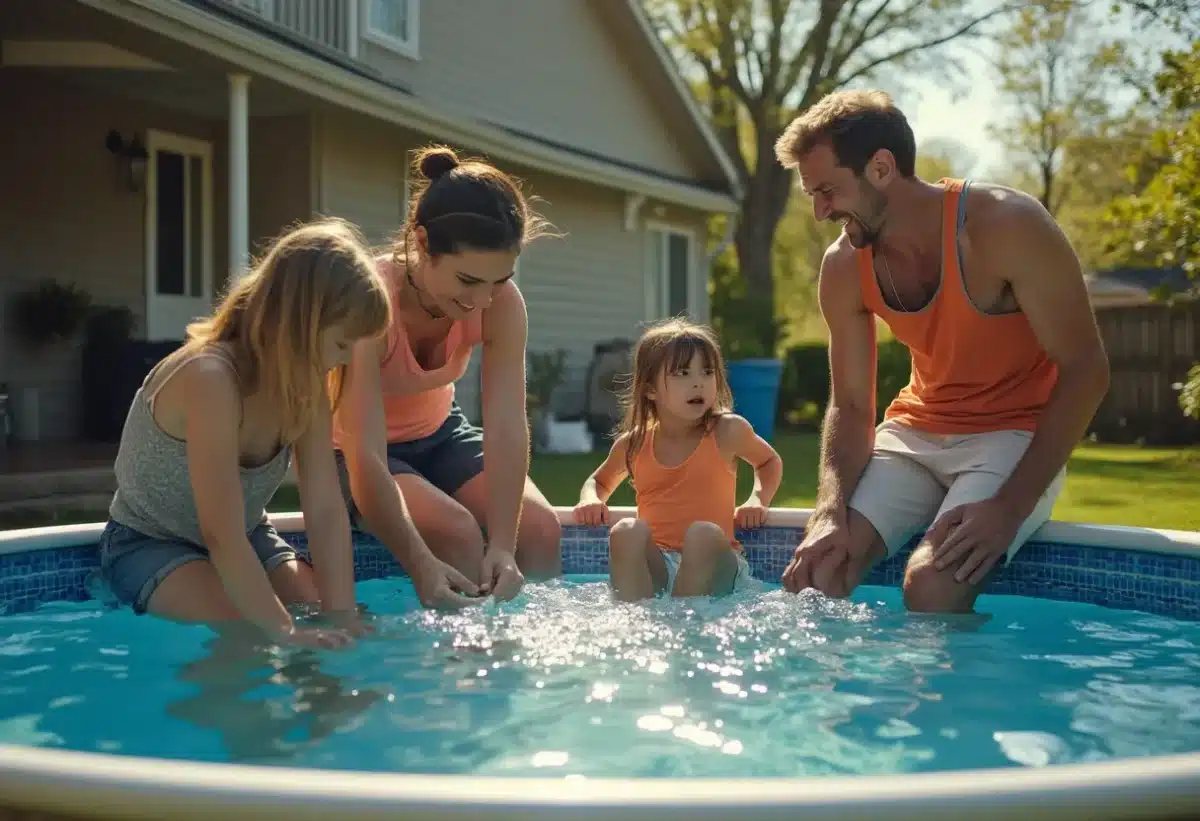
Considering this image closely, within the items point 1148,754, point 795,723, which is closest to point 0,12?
point 795,723

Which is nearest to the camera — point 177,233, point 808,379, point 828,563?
point 828,563

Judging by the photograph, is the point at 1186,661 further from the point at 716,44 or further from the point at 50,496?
the point at 716,44

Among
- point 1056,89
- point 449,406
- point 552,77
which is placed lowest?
point 449,406

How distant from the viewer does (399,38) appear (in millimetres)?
13094

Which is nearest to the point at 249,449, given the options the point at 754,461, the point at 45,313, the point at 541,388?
the point at 754,461

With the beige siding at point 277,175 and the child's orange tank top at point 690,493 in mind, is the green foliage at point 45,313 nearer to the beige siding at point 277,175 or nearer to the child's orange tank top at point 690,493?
the beige siding at point 277,175

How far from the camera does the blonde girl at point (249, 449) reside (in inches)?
116

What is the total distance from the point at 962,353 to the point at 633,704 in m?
1.62

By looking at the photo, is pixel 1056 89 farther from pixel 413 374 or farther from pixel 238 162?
pixel 413 374

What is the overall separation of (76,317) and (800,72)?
64.3ft

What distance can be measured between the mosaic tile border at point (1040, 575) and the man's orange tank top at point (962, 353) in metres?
0.57

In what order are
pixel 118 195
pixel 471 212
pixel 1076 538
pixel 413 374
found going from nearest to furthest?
1. pixel 471 212
2. pixel 413 374
3. pixel 1076 538
4. pixel 118 195

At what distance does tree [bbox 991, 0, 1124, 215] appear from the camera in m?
32.6

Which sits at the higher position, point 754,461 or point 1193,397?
point 1193,397
